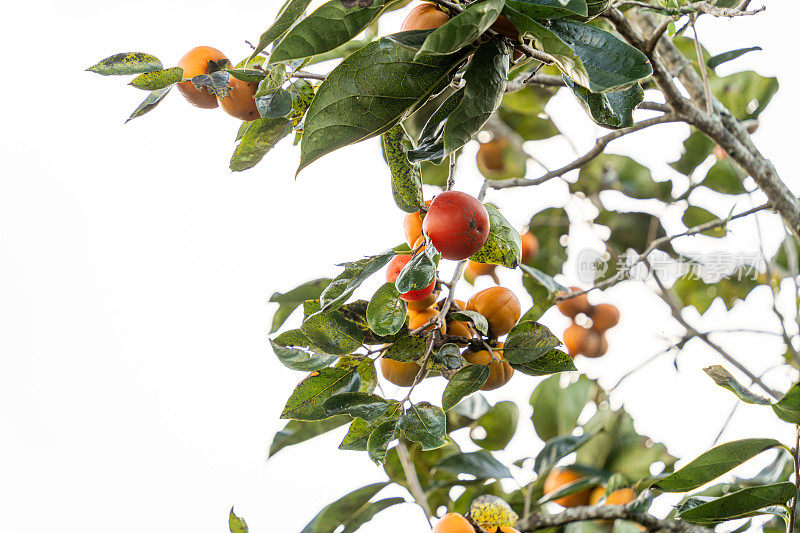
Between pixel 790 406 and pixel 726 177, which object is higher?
pixel 726 177

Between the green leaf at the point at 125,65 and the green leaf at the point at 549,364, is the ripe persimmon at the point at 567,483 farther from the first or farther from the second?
the green leaf at the point at 125,65

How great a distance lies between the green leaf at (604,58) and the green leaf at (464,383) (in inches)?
7.2

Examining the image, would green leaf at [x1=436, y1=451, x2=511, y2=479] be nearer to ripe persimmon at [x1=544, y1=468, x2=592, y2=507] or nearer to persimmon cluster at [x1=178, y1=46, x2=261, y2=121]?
ripe persimmon at [x1=544, y1=468, x2=592, y2=507]

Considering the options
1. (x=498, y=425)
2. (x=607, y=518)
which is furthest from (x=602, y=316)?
(x=607, y=518)

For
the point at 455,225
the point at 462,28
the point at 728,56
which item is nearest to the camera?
the point at 462,28

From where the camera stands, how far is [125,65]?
1.20 feet

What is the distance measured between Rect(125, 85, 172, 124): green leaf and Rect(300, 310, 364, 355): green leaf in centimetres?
15

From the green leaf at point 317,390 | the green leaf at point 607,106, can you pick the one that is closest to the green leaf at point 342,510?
the green leaf at point 317,390

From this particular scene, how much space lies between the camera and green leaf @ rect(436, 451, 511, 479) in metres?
0.58

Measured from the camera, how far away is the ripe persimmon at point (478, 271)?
2.13 feet

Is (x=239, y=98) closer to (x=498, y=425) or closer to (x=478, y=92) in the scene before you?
(x=478, y=92)

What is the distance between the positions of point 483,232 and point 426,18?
110mm

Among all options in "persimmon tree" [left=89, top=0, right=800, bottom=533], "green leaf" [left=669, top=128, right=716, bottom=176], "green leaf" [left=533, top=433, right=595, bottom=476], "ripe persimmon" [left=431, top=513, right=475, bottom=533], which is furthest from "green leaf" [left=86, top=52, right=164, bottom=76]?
"green leaf" [left=669, top=128, right=716, bottom=176]

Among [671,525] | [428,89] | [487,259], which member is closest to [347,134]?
[428,89]
